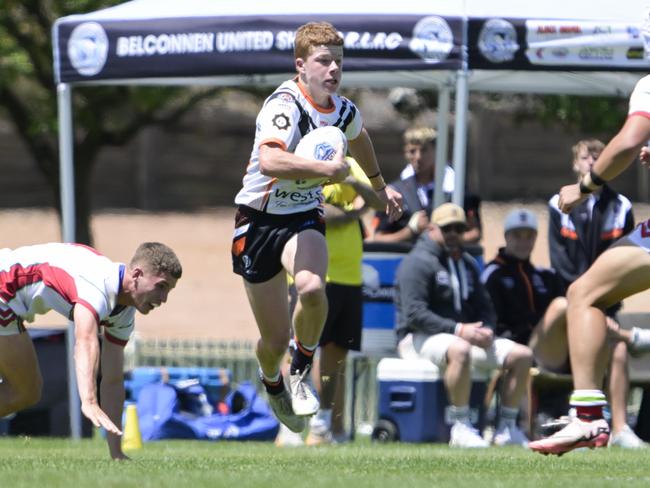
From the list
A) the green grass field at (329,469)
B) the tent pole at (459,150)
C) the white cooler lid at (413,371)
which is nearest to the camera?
the green grass field at (329,469)

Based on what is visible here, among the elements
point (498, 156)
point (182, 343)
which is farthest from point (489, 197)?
point (182, 343)

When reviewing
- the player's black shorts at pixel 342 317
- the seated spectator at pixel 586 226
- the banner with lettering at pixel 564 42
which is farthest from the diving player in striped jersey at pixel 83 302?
the seated spectator at pixel 586 226

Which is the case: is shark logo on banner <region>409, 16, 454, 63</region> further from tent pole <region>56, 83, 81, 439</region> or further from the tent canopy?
tent pole <region>56, 83, 81, 439</region>

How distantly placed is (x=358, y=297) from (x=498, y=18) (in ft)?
7.62

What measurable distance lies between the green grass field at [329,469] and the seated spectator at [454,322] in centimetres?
124

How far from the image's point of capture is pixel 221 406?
1294 centimetres

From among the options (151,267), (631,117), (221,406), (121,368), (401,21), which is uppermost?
(401,21)

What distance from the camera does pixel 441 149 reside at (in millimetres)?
12875

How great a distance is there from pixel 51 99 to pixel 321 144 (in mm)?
13771

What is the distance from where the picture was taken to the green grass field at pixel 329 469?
21.4 ft

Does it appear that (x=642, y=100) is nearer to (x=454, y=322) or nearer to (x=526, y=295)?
(x=454, y=322)

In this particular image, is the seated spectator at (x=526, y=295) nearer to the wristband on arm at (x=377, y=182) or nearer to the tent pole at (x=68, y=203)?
the wristband on arm at (x=377, y=182)

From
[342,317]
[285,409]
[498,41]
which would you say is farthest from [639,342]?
[285,409]

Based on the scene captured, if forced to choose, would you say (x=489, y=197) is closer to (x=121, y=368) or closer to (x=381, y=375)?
(x=381, y=375)
